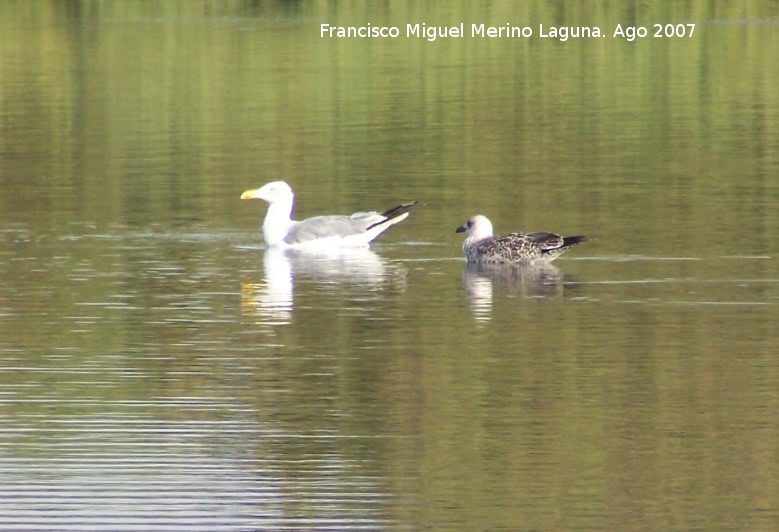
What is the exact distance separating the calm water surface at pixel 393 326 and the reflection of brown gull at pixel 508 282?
0.06 metres

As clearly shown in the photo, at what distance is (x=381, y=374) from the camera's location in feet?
46.1

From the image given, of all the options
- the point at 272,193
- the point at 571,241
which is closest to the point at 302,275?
the point at 571,241

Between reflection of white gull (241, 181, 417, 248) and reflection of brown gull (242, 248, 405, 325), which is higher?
reflection of white gull (241, 181, 417, 248)

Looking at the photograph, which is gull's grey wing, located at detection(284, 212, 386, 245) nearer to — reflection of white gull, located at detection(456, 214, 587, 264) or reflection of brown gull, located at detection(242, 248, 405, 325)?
reflection of brown gull, located at detection(242, 248, 405, 325)

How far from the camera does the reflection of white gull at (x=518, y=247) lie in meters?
19.0

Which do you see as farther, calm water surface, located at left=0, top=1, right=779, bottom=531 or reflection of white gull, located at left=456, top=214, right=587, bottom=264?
reflection of white gull, located at left=456, top=214, right=587, bottom=264

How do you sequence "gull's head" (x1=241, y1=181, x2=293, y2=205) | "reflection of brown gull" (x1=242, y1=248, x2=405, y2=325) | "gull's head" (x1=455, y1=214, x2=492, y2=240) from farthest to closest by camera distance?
"gull's head" (x1=241, y1=181, x2=293, y2=205), "gull's head" (x1=455, y1=214, x2=492, y2=240), "reflection of brown gull" (x1=242, y1=248, x2=405, y2=325)

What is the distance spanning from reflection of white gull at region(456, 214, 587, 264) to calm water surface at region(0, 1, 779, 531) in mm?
222

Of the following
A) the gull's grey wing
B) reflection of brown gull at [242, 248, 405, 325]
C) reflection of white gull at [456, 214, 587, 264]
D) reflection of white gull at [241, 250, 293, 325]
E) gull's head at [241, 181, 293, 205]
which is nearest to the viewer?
reflection of white gull at [241, 250, 293, 325]

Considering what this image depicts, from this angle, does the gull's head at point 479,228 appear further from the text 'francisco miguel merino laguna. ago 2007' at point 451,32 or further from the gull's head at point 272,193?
the text 'francisco miguel merino laguna. ago 2007' at point 451,32

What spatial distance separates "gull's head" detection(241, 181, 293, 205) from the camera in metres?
22.0

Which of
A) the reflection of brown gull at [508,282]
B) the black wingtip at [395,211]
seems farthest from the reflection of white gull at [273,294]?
the reflection of brown gull at [508,282]

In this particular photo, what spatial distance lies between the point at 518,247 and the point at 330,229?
101 inches

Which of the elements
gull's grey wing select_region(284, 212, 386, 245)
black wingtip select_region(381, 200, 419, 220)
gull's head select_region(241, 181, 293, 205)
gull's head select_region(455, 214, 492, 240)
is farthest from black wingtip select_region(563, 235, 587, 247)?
gull's head select_region(241, 181, 293, 205)
